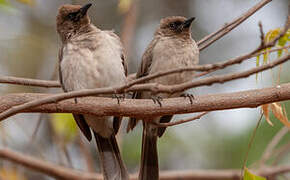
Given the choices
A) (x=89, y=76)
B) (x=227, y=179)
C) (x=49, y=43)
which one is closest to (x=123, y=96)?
(x=89, y=76)

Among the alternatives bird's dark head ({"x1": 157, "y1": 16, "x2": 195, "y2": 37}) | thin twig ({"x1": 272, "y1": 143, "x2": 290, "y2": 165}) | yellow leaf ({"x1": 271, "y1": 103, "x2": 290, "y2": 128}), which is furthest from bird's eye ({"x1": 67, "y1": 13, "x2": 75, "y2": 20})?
thin twig ({"x1": 272, "y1": 143, "x2": 290, "y2": 165})

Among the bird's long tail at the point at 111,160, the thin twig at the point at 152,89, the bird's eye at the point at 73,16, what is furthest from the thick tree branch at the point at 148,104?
the bird's eye at the point at 73,16

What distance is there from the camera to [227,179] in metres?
4.45

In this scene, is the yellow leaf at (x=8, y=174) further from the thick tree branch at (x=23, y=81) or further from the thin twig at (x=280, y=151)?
the thin twig at (x=280, y=151)

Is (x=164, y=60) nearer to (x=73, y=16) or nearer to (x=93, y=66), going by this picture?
(x=93, y=66)

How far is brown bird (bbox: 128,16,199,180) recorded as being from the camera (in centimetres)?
396

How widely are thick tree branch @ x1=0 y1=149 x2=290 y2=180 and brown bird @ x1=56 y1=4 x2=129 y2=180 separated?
16.4 inches

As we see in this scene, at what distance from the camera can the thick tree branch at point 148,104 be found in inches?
111

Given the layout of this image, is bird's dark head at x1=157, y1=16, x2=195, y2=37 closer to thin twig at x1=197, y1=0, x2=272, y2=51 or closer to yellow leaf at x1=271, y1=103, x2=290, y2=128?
thin twig at x1=197, y1=0, x2=272, y2=51

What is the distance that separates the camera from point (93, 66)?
368 centimetres

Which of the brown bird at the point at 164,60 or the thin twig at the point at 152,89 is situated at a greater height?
the thin twig at the point at 152,89

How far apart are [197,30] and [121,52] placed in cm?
369

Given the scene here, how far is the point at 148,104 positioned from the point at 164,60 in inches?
41.2

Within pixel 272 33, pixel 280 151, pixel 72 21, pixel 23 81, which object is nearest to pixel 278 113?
pixel 272 33
